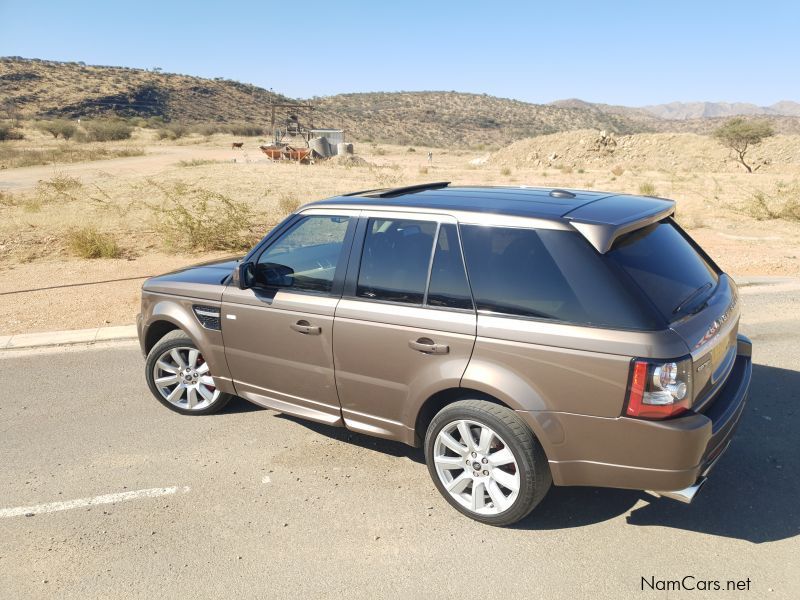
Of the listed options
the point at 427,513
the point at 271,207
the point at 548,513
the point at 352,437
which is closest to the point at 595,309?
the point at 548,513

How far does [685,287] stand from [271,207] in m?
14.5

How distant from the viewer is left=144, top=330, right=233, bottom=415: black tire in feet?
16.0

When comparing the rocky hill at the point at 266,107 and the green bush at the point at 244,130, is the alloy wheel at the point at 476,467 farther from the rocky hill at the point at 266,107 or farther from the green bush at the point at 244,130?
the rocky hill at the point at 266,107

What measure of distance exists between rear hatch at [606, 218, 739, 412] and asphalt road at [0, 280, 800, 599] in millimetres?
799

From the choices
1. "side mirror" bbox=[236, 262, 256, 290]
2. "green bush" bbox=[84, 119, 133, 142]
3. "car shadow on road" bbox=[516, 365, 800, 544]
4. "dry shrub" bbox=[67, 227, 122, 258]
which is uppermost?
"green bush" bbox=[84, 119, 133, 142]

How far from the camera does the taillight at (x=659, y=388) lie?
112 inches

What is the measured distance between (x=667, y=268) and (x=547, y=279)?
0.75 m

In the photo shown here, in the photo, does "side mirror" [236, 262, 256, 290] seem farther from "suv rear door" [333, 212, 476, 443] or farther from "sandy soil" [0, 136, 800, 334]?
"sandy soil" [0, 136, 800, 334]

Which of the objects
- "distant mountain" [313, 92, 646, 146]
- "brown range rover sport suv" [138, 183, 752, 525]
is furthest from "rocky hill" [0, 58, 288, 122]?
"brown range rover sport suv" [138, 183, 752, 525]

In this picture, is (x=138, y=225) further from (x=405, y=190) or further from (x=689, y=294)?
(x=689, y=294)

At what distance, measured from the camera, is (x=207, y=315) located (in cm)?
454

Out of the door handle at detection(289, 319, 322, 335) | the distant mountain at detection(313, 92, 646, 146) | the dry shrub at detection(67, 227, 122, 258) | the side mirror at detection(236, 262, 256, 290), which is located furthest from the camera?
the distant mountain at detection(313, 92, 646, 146)

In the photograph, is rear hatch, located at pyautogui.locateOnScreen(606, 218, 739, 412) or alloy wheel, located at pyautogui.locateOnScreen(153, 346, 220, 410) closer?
rear hatch, located at pyautogui.locateOnScreen(606, 218, 739, 412)

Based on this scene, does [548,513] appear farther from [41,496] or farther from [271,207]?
[271,207]
